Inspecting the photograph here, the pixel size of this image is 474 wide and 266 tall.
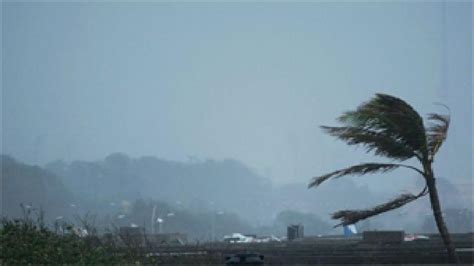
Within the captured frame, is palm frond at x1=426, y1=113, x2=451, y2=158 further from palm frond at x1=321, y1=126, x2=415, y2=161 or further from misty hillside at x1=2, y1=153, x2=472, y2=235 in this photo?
misty hillside at x1=2, y1=153, x2=472, y2=235

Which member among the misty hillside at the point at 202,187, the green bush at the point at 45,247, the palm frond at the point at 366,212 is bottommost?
the green bush at the point at 45,247

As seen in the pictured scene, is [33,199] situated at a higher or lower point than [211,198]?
lower

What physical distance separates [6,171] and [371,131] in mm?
28940

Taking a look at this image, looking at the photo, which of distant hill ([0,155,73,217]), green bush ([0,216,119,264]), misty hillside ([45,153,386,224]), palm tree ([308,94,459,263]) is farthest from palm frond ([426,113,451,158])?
misty hillside ([45,153,386,224])

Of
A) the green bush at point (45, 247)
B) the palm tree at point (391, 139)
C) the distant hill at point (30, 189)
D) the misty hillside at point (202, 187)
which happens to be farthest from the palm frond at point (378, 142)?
the misty hillside at point (202, 187)

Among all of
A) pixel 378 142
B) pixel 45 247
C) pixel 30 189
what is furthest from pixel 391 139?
pixel 30 189

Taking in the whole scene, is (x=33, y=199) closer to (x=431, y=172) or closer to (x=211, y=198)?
(x=431, y=172)

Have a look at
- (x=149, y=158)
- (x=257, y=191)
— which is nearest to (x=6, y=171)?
(x=149, y=158)

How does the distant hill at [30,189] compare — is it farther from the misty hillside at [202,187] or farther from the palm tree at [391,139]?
the palm tree at [391,139]

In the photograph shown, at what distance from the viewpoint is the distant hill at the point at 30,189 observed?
38125 millimetres

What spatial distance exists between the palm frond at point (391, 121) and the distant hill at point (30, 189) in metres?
19.6

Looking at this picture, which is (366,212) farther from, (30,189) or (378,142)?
(30,189)

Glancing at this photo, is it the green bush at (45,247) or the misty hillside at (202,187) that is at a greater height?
the misty hillside at (202,187)

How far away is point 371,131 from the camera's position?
18422 millimetres
